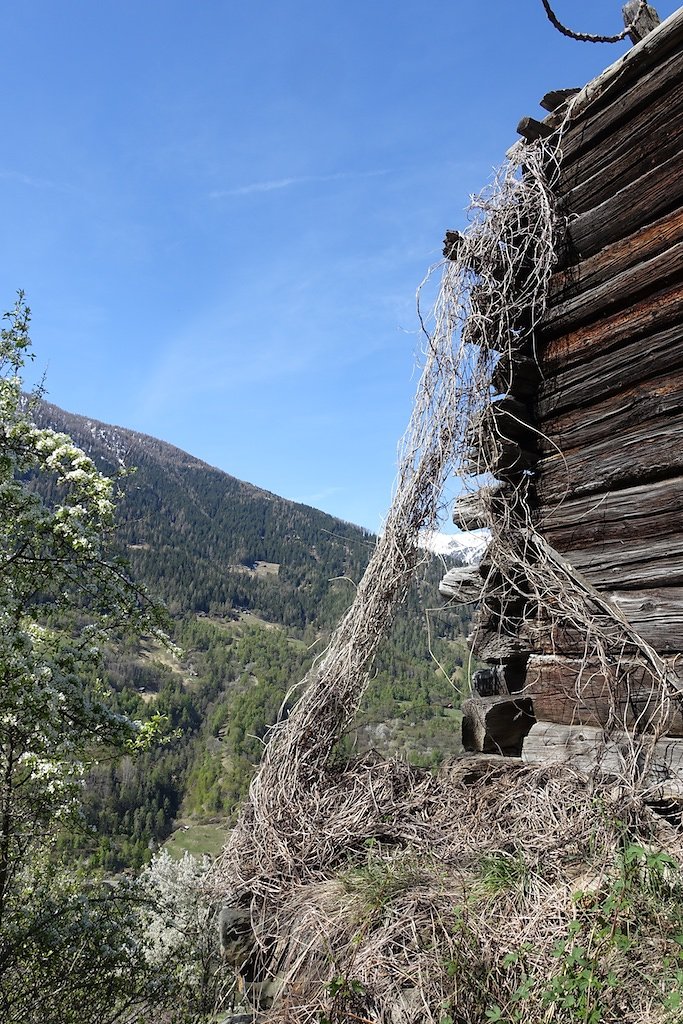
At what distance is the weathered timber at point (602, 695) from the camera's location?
296 centimetres

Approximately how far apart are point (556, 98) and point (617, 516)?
264cm

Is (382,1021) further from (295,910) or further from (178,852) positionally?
(178,852)

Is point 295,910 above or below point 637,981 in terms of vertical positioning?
below

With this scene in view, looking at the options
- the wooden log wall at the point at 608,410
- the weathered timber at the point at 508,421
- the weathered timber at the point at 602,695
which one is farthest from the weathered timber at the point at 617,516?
the weathered timber at the point at 602,695

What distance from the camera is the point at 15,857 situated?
6.62m

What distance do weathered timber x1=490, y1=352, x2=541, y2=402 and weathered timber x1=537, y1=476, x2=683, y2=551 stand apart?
73 centimetres

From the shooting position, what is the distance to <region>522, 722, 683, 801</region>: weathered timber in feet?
9.46

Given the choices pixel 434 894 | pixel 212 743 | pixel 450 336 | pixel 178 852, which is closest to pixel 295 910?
pixel 434 894

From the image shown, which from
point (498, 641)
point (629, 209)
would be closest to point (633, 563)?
point (498, 641)

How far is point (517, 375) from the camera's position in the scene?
156 inches

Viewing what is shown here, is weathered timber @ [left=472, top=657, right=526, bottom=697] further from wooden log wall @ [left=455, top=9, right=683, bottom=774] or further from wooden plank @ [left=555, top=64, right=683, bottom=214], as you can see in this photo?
wooden plank @ [left=555, top=64, right=683, bottom=214]

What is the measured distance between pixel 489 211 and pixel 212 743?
127 meters

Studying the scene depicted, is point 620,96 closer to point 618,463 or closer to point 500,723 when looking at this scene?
point 618,463

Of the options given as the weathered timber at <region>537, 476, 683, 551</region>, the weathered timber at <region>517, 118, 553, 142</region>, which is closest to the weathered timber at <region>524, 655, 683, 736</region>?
the weathered timber at <region>537, 476, 683, 551</region>
